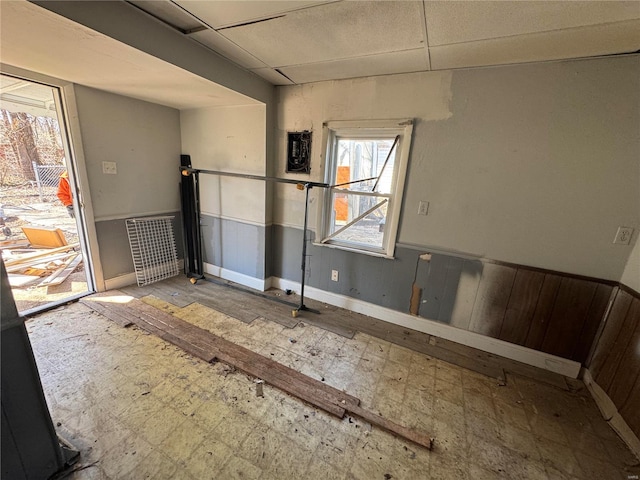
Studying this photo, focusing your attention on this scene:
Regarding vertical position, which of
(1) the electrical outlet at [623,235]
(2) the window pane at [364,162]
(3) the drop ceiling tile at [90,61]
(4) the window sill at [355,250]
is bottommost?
(4) the window sill at [355,250]

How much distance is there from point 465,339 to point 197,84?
3.18m

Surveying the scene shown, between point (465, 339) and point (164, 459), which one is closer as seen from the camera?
point (164, 459)

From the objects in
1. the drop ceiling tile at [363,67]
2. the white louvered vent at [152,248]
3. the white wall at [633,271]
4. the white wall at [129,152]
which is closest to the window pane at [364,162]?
the drop ceiling tile at [363,67]

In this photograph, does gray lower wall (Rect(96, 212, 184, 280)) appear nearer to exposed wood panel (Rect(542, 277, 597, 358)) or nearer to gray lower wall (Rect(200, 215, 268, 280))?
gray lower wall (Rect(200, 215, 268, 280))

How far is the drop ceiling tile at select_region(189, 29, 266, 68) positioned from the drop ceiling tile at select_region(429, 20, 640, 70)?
4.42 feet

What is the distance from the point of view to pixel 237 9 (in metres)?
1.40

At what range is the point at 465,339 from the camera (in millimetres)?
2336

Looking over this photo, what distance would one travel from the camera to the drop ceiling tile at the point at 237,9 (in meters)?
1.33

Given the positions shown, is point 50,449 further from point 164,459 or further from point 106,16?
point 106,16

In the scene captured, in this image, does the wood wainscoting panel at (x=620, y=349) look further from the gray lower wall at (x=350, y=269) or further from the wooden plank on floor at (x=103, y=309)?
the wooden plank on floor at (x=103, y=309)

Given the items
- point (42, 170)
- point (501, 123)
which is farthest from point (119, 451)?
point (42, 170)

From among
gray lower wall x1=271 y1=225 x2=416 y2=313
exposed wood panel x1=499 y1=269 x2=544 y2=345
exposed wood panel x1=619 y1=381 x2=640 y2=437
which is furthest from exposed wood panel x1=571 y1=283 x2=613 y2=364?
gray lower wall x1=271 y1=225 x2=416 y2=313

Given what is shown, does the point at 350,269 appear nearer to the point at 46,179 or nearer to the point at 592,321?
the point at 592,321

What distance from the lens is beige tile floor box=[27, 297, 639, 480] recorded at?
131 cm
